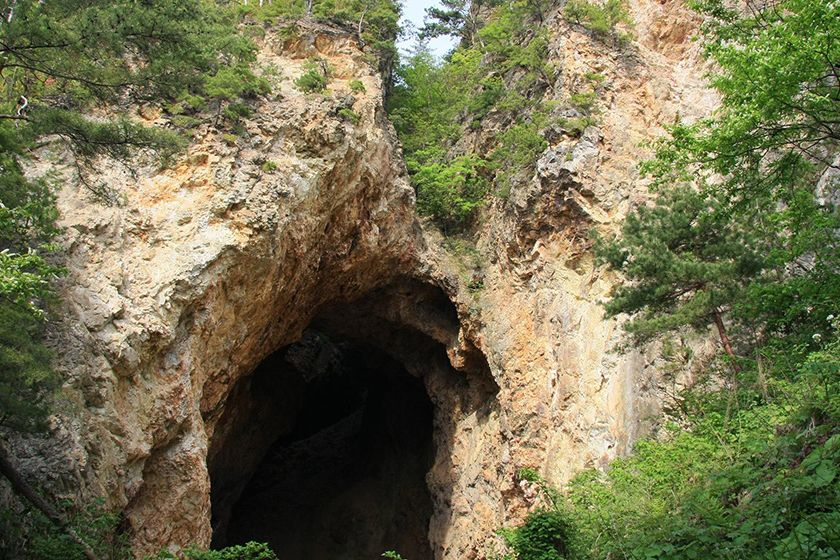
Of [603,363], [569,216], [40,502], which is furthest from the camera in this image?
[569,216]

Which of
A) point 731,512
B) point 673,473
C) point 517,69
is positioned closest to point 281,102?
point 517,69

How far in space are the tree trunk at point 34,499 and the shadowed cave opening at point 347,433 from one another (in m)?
7.70

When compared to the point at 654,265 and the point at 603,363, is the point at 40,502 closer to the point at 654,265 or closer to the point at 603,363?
the point at 654,265

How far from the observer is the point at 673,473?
824cm

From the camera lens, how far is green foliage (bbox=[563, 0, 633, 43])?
59.4 feet

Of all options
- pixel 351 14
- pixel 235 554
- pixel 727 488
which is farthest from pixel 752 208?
pixel 351 14

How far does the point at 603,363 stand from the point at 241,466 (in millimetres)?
11394

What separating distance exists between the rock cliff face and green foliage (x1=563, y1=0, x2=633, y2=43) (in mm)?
→ 376

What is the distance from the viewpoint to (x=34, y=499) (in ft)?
25.2

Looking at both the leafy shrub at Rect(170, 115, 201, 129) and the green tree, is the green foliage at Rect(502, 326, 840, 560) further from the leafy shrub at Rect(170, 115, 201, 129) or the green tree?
the leafy shrub at Rect(170, 115, 201, 129)

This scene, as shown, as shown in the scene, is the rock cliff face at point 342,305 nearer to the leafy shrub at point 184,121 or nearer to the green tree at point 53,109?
the leafy shrub at point 184,121

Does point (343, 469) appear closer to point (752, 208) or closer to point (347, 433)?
point (347, 433)

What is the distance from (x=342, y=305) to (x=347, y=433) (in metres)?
8.26

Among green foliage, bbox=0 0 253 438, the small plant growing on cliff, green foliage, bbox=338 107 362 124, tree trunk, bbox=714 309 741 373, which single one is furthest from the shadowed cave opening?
green foliage, bbox=0 0 253 438
